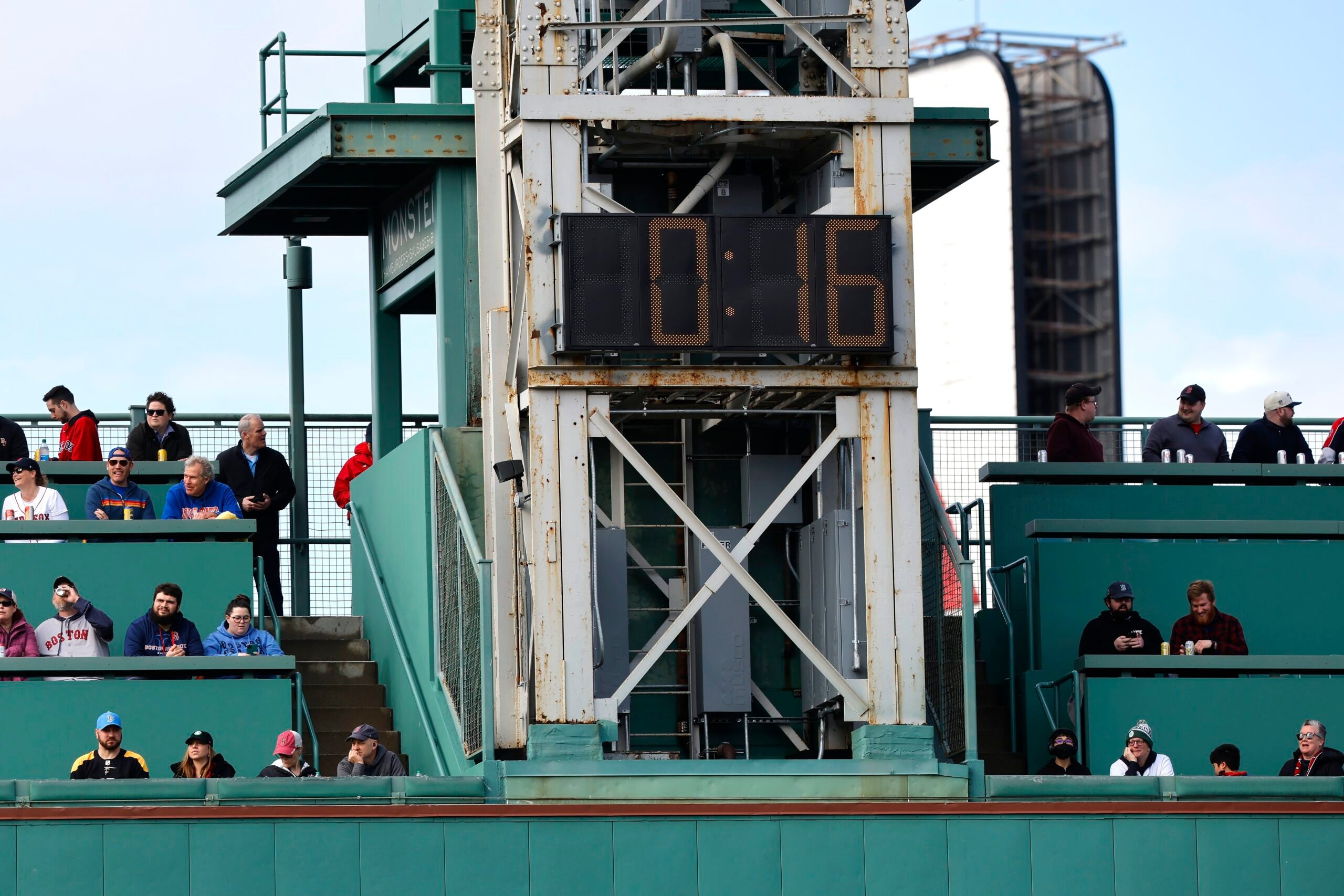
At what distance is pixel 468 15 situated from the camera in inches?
701

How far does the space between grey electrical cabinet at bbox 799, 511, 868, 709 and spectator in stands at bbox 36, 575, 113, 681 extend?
446 centimetres

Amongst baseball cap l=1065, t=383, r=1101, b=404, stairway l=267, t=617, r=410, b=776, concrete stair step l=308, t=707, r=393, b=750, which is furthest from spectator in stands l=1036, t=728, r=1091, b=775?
A: concrete stair step l=308, t=707, r=393, b=750

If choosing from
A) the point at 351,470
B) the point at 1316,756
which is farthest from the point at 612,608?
the point at 351,470

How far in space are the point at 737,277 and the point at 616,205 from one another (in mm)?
942

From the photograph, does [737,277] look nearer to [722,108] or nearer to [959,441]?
[722,108]

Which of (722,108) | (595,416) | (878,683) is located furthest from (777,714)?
(722,108)

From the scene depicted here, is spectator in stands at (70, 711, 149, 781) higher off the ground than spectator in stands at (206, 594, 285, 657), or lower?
lower

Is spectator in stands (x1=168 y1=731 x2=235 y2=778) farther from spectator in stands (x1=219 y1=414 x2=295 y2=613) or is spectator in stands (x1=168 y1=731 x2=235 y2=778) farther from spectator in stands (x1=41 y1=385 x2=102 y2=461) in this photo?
spectator in stands (x1=41 y1=385 x2=102 y2=461)

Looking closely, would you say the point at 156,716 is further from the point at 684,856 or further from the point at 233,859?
the point at 684,856

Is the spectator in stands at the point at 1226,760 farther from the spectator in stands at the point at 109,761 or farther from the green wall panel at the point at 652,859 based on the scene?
the spectator in stands at the point at 109,761

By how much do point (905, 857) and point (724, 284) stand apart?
350cm

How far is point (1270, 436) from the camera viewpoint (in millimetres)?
19391

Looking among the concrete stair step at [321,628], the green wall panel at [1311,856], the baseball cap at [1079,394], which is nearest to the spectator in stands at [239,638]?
the concrete stair step at [321,628]

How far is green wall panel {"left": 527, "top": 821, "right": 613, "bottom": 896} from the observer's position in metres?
13.2
